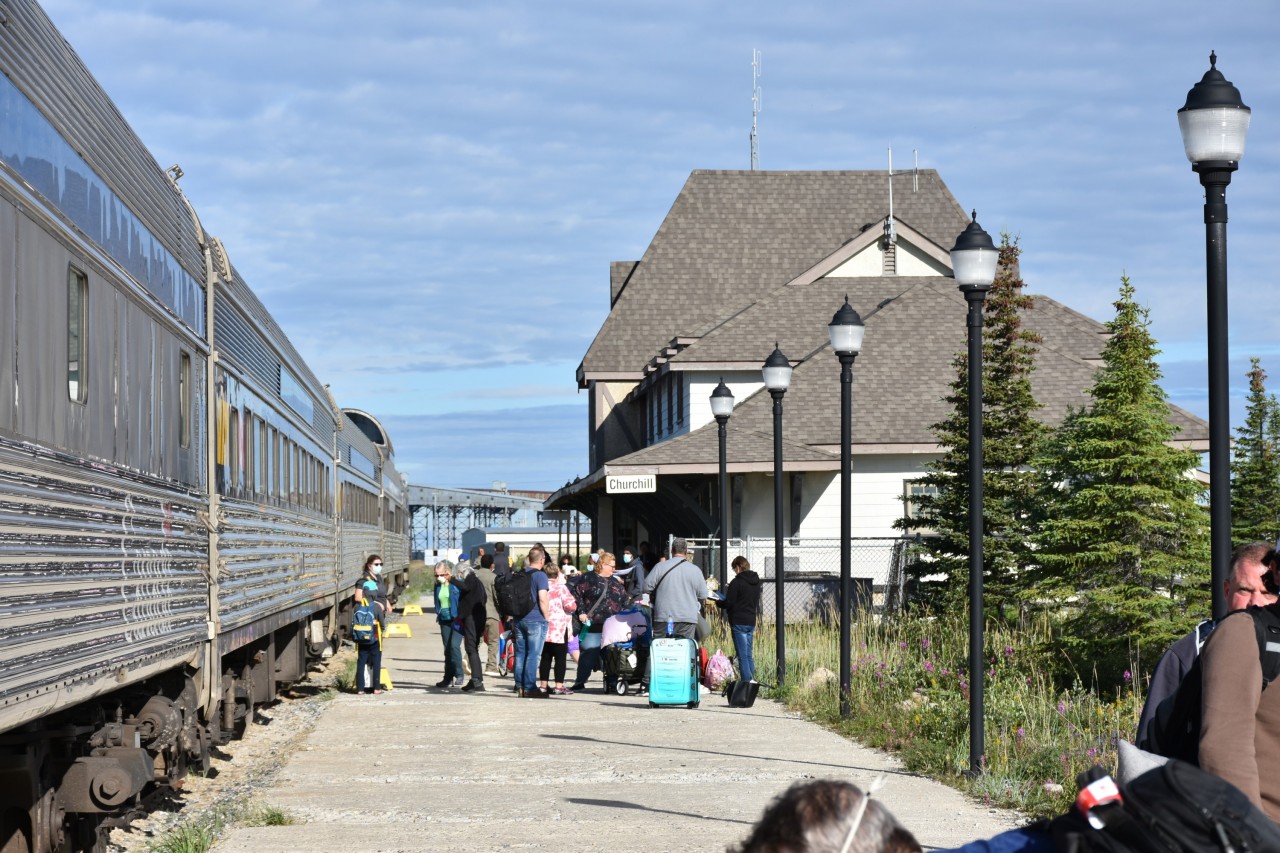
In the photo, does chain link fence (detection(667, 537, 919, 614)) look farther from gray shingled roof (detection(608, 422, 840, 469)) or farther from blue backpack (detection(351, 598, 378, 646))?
blue backpack (detection(351, 598, 378, 646))

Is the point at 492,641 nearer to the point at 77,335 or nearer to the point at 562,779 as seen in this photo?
the point at 562,779

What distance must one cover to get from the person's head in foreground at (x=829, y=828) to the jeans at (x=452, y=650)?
18116 mm

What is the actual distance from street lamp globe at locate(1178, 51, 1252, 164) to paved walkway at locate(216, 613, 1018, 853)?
12.1ft

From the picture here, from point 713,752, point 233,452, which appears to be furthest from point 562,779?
point 233,452

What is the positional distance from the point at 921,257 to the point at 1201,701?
34.1 meters

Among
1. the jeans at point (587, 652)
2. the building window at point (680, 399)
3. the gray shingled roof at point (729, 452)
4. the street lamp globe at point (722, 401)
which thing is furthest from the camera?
the building window at point (680, 399)

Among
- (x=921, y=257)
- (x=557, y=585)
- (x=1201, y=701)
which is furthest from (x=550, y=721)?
(x=921, y=257)

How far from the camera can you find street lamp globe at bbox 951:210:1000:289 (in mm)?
12188

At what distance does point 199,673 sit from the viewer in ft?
36.8

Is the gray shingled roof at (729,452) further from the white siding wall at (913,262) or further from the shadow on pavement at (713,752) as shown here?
the shadow on pavement at (713,752)

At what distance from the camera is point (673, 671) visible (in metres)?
17.9

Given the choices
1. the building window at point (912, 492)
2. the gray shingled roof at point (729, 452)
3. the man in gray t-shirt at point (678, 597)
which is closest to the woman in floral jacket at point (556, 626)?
the man in gray t-shirt at point (678, 597)

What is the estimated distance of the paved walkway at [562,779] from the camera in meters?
9.78

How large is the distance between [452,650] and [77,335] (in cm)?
1356
